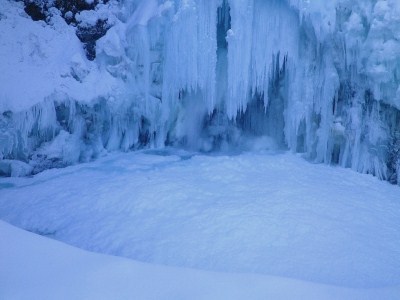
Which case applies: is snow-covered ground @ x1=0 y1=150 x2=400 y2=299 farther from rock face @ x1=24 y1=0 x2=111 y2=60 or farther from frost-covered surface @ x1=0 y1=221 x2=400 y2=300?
rock face @ x1=24 y1=0 x2=111 y2=60

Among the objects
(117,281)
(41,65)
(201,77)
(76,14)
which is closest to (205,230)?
(117,281)

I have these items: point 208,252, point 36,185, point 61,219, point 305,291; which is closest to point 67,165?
point 36,185

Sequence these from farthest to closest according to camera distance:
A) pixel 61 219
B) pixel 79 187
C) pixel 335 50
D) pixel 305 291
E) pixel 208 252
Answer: pixel 335 50 < pixel 79 187 < pixel 61 219 < pixel 208 252 < pixel 305 291

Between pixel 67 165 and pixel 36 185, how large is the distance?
1215mm

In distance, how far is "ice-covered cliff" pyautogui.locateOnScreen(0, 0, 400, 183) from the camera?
655cm

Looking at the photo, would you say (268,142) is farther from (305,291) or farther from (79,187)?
(305,291)

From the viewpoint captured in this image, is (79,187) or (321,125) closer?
(79,187)

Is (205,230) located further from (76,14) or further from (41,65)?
(76,14)

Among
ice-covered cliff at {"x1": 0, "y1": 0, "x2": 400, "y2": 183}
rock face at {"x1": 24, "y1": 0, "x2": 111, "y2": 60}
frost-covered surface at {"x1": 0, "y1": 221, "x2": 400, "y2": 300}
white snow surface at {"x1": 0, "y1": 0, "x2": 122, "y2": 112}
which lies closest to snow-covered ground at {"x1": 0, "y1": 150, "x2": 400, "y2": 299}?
frost-covered surface at {"x1": 0, "y1": 221, "x2": 400, "y2": 300}

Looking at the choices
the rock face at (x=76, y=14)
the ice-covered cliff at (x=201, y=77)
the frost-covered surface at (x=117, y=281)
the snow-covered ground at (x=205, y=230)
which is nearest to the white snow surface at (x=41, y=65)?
the ice-covered cliff at (x=201, y=77)

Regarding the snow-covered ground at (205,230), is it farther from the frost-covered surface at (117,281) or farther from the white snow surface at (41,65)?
the white snow surface at (41,65)

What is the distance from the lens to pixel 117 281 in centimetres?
185

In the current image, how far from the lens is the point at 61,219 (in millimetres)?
4863

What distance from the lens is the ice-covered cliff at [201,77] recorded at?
258 inches
